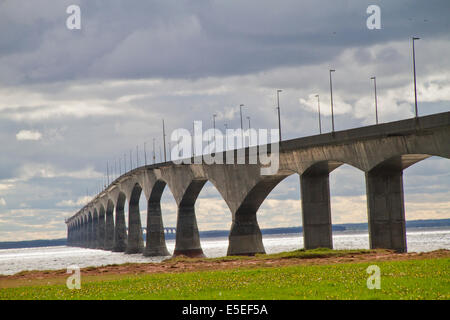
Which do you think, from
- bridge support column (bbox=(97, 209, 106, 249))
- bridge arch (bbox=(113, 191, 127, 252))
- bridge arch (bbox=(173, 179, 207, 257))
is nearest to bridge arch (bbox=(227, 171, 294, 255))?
bridge arch (bbox=(173, 179, 207, 257))

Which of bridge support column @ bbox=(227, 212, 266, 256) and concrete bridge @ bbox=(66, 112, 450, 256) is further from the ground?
concrete bridge @ bbox=(66, 112, 450, 256)

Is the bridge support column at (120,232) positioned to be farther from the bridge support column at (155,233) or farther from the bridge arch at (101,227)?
the bridge support column at (155,233)

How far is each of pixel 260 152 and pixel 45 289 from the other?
40.2m

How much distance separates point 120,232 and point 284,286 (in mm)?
124814

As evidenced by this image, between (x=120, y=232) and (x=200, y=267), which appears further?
(x=120, y=232)

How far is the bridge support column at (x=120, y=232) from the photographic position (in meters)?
148

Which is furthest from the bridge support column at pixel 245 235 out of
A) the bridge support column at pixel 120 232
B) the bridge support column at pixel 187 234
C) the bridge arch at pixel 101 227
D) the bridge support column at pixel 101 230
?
the bridge support column at pixel 101 230

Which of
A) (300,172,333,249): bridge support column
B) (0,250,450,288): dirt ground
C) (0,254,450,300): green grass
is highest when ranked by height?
(300,172,333,249): bridge support column

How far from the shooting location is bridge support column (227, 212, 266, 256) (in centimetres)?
7388

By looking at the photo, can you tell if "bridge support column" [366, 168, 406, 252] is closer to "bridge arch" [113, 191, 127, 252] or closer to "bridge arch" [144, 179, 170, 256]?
"bridge arch" [144, 179, 170, 256]

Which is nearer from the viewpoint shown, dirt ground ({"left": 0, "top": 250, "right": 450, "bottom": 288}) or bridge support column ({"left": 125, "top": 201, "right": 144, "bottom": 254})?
dirt ground ({"left": 0, "top": 250, "right": 450, "bottom": 288})

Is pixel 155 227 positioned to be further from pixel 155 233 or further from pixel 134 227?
pixel 134 227

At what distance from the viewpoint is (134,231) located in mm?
127688

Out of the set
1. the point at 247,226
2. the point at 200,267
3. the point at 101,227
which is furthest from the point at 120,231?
the point at 200,267
